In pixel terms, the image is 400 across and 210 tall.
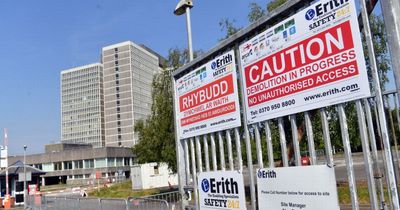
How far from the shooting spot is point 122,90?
156 m

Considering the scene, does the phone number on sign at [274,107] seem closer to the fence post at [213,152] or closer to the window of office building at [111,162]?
the fence post at [213,152]

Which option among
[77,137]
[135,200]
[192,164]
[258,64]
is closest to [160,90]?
[135,200]

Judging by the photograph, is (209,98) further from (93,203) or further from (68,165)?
(68,165)

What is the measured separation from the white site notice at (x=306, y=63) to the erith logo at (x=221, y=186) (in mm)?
1046

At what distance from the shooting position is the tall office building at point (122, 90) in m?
153

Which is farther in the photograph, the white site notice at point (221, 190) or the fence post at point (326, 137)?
the white site notice at point (221, 190)

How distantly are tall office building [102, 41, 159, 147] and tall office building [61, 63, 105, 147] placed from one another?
4.06 meters

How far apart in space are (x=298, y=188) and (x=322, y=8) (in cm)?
187

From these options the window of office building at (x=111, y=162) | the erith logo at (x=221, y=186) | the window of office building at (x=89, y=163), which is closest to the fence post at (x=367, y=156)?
the erith logo at (x=221, y=186)

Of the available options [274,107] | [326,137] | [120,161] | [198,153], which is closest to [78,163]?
[120,161]

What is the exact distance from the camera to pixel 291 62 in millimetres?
4375

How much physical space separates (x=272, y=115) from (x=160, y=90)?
2107 cm

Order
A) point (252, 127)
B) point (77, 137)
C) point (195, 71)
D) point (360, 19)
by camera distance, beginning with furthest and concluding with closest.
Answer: point (77, 137)
point (195, 71)
point (252, 127)
point (360, 19)

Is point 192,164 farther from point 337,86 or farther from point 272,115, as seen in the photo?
point 337,86
